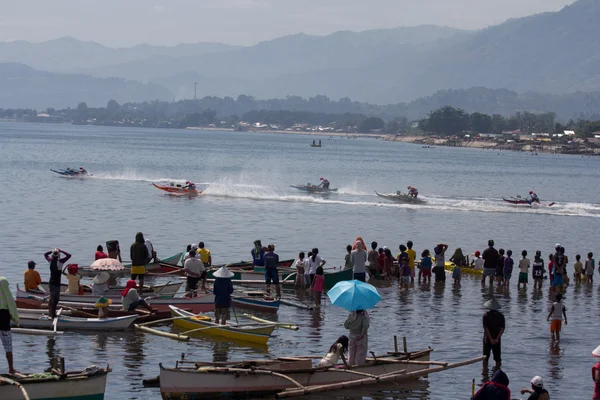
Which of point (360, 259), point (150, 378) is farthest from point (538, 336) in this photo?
point (150, 378)

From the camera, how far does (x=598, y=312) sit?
3059cm

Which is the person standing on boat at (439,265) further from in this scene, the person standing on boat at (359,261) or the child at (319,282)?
the child at (319,282)

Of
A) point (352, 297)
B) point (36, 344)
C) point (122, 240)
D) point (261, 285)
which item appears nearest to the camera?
point (352, 297)

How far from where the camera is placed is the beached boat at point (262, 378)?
18.7 meters

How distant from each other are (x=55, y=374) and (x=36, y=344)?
6342 mm

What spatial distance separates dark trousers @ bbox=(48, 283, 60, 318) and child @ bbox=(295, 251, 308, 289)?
946cm

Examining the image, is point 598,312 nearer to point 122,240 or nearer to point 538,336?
point 538,336

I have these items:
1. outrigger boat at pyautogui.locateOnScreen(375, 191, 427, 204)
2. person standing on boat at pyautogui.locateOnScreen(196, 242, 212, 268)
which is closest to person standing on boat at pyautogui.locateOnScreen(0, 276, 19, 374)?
person standing on boat at pyautogui.locateOnScreen(196, 242, 212, 268)

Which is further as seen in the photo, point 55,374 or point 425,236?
point 425,236

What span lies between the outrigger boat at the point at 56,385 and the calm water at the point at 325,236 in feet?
6.51

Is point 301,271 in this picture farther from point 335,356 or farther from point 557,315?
point 335,356

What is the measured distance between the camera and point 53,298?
24453 millimetres

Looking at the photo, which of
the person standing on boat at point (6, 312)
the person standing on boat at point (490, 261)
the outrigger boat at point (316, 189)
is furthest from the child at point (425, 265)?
the outrigger boat at point (316, 189)

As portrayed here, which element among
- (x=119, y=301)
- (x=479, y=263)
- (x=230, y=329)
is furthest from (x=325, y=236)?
(x=230, y=329)
